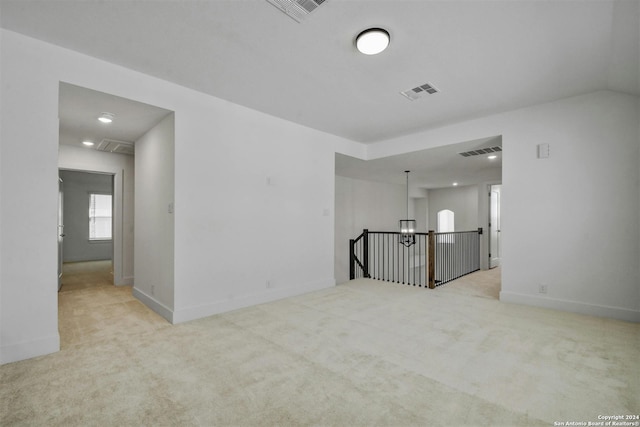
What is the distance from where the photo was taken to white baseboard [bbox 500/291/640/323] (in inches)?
146

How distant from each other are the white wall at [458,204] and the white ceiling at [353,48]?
304 inches

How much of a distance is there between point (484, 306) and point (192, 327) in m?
4.03

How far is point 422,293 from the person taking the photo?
16.8ft

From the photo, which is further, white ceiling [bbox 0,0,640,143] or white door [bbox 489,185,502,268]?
white door [bbox 489,185,502,268]

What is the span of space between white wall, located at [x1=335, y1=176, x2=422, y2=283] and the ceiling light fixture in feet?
19.2

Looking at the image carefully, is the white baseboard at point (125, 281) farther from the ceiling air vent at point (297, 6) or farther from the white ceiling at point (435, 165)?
the ceiling air vent at point (297, 6)

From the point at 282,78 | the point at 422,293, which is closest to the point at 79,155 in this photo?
the point at 282,78

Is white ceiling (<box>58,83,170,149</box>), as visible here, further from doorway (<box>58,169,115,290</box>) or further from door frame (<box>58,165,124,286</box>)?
doorway (<box>58,169,115,290</box>)

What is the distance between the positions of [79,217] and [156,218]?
8058 mm

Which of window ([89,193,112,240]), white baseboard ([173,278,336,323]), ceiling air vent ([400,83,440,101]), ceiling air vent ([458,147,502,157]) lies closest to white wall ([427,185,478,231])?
ceiling air vent ([458,147,502,157])

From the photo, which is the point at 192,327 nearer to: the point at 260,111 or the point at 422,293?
the point at 260,111

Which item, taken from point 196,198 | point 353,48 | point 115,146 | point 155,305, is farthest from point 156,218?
point 353,48

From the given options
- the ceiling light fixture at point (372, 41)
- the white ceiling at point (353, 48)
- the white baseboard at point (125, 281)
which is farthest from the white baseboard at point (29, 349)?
the ceiling light fixture at point (372, 41)

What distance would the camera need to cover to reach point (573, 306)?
13.2 feet
